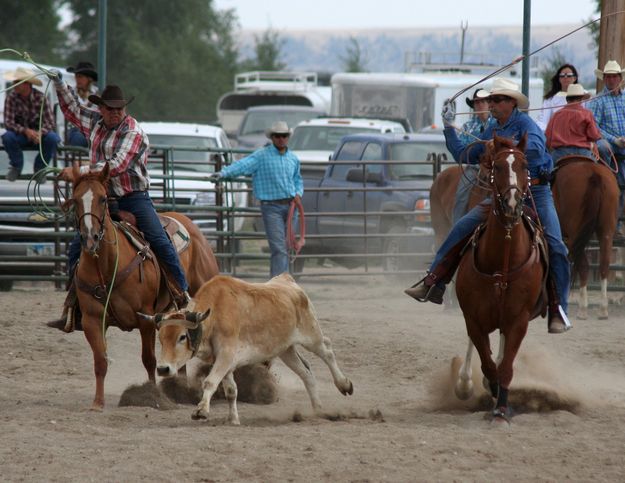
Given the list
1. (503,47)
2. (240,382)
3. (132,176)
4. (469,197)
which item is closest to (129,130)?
(132,176)

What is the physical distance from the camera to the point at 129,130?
9.17 meters

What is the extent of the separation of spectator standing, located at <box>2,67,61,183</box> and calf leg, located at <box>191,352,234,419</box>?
7.74 metres

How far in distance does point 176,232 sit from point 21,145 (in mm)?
Answer: 6042

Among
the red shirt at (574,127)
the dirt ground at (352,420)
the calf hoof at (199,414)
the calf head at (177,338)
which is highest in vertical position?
the red shirt at (574,127)

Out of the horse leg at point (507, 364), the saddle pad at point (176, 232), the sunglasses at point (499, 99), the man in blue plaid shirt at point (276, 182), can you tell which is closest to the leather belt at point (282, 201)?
the man in blue plaid shirt at point (276, 182)

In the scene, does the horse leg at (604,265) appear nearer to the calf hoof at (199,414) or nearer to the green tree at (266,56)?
the calf hoof at (199,414)

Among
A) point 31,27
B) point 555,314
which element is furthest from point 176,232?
point 31,27

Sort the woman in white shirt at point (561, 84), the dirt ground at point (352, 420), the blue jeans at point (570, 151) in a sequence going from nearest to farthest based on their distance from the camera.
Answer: the dirt ground at point (352, 420), the blue jeans at point (570, 151), the woman in white shirt at point (561, 84)

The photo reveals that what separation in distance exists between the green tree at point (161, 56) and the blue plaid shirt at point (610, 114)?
36.7 metres

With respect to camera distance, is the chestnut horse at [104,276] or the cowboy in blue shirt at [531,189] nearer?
the chestnut horse at [104,276]

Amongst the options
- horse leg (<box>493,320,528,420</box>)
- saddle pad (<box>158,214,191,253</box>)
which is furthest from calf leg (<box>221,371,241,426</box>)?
saddle pad (<box>158,214,191,253</box>)

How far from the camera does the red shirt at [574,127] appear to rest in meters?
13.3

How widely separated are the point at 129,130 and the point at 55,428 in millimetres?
2349

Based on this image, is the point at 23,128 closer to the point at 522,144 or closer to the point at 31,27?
the point at 522,144
